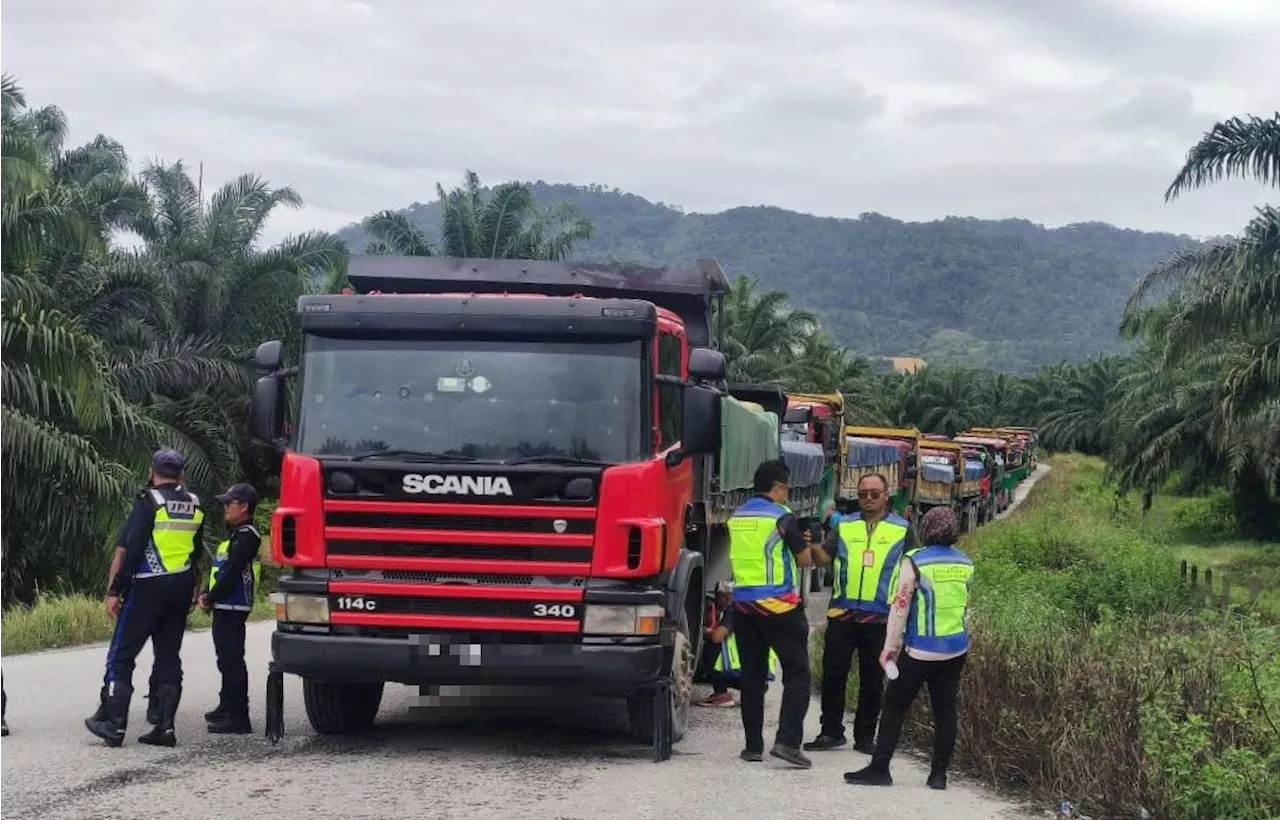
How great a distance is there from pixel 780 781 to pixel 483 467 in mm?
2315

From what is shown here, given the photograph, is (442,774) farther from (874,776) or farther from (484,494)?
(874,776)

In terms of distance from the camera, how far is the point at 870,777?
8.25 meters

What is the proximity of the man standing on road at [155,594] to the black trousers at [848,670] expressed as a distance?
12.5 ft

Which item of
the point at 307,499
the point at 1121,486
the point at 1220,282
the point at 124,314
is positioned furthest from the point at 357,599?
the point at 1121,486

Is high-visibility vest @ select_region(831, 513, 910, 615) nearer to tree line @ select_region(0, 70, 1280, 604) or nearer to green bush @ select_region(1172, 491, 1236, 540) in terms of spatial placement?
tree line @ select_region(0, 70, 1280, 604)

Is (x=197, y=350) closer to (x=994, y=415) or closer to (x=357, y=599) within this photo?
(x=357, y=599)

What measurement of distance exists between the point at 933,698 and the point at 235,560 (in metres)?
4.12

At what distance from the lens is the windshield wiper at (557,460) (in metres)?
8.36

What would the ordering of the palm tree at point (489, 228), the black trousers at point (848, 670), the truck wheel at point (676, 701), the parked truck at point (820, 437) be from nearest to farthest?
the truck wheel at point (676, 701) < the black trousers at point (848, 670) < the parked truck at point (820, 437) < the palm tree at point (489, 228)

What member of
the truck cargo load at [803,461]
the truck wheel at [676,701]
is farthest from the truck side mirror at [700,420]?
the truck cargo load at [803,461]

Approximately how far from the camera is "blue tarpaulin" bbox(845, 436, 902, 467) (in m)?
24.1

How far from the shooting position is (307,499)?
8422 millimetres

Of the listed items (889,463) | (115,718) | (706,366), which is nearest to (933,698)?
(706,366)

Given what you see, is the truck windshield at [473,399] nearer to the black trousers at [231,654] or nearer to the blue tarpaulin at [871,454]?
the black trousers at [231,654]
